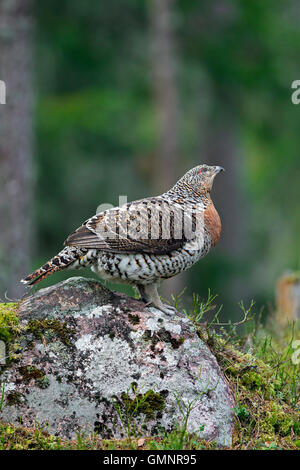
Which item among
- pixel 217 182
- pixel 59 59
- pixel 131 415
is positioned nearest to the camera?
pixel 131 415

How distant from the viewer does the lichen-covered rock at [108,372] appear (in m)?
4.51

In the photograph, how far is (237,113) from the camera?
734 inches

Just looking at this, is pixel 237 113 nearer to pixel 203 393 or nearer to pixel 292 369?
pixel 292 369

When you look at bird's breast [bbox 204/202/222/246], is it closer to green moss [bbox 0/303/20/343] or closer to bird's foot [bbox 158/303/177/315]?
bird's foot [bbox 158/303/177/315]

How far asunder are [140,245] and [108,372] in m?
1.04

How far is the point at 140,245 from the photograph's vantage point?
16.5ft

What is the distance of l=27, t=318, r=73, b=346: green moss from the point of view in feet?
15.7

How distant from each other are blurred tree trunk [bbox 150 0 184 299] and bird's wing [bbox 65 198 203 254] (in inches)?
422

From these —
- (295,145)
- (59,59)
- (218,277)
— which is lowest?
→ (218,277)

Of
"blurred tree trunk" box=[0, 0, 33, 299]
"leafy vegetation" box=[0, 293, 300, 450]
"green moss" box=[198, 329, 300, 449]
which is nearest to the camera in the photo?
"leafy vegetation" box=[0, 293, 300, 450]

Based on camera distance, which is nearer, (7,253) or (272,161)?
(7,253)

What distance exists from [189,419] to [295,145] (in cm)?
1760

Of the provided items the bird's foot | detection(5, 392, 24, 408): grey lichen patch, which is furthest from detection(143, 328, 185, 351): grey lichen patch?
detection(5, 392, 24, 408): grey lichen patch

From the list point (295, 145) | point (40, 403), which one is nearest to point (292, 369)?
point (40, 403)
